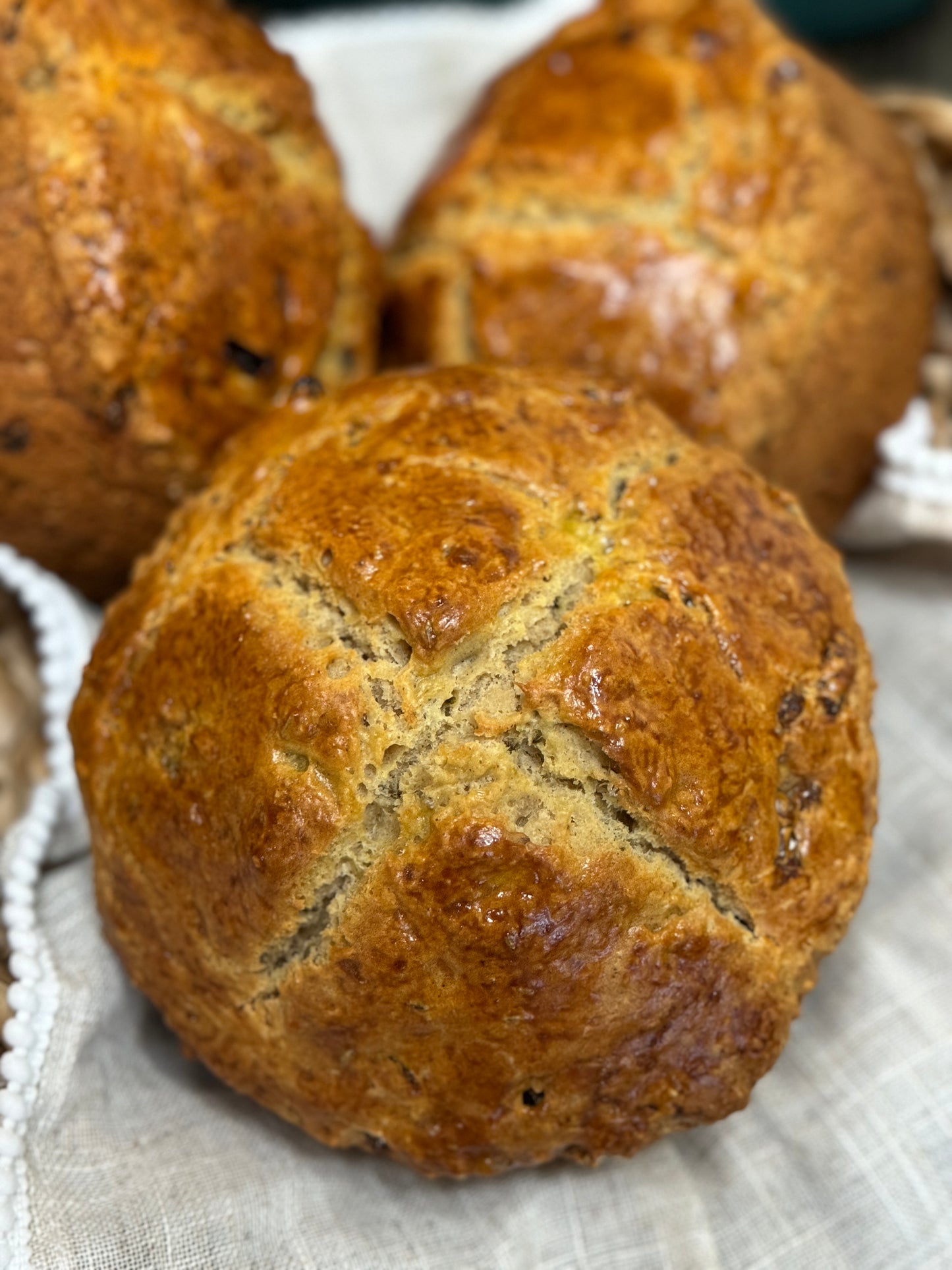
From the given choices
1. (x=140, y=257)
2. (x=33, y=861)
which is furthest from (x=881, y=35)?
(x=33, y=861)

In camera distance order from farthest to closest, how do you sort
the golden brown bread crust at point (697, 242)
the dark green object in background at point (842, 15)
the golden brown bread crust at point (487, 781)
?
the dark green object in background at point (842, 15), the golden brown bread crust at point (697, 242), the golden brown bread crust at point (487, 781)

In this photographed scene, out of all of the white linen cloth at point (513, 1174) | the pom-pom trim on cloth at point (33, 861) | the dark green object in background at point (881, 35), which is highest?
the dark green object in background at point (881, 35)

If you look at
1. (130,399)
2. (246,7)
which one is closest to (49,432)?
(130,399)

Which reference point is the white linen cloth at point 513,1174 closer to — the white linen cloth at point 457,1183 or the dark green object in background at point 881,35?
the white linen cloth at point 457,1183

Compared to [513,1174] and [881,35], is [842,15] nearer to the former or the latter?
[881,35]

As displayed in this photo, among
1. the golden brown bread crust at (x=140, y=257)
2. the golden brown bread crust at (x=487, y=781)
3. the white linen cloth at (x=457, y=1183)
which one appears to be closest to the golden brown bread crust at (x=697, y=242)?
the golden brown bread crust at (x=140, y=257)

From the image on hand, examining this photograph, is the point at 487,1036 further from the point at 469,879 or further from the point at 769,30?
the point at 769,30

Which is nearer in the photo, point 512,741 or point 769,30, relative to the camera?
point 512,741

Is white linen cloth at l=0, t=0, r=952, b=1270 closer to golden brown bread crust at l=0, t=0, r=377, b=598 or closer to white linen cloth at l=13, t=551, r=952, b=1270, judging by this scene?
white linen cloth at l=13, t=551, r=952, b=1270
